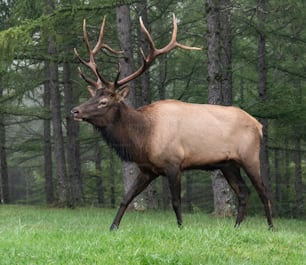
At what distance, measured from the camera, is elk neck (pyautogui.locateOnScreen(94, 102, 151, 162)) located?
352 inches

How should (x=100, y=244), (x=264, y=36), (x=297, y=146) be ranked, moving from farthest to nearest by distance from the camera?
(x=297, y=146), (x=264, y=36), (x=100, y=244)

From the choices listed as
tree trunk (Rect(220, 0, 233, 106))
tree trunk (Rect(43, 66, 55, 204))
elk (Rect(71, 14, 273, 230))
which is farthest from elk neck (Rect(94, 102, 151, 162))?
tree trunk (Rect(43, 66, 55, 204))

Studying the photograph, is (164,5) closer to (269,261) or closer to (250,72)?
(250,72)

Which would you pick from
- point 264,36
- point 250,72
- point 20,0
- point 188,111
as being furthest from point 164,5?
point 188,111

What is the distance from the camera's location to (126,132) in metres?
9.07

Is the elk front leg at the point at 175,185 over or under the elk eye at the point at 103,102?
under

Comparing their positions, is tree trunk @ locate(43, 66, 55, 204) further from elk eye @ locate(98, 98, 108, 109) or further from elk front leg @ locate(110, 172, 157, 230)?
elk eye @ locate(98, 98, 108, 109)

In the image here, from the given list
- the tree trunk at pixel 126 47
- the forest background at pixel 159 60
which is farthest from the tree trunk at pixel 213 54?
the tree trunk at pixel 126 47

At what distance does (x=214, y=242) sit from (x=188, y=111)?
3087mm

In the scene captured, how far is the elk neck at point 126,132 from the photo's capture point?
29.3 feet

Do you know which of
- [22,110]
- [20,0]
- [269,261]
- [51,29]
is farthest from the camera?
[22,110]

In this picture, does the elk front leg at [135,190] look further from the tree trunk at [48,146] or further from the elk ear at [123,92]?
the tree trunk at [48,146]

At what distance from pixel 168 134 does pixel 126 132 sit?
0.62 metres

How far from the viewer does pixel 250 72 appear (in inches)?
915
